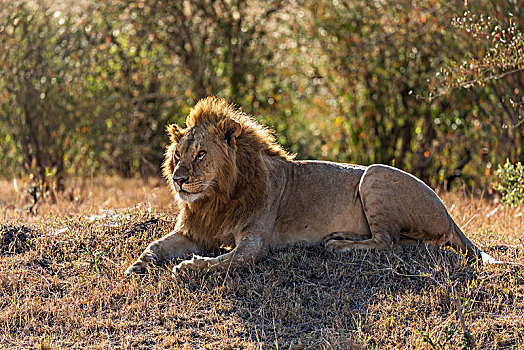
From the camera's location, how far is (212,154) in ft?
18.0

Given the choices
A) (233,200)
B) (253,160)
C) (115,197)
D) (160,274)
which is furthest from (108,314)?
(115,197)

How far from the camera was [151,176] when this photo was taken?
11234 mm

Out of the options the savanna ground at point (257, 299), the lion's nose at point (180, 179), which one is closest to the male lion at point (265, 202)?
the lion's nose at point (180, 179)

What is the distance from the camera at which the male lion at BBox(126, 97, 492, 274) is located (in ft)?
18.0

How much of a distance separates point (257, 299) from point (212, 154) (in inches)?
Result: 48.7

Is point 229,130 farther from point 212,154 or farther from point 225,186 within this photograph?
point 225,186

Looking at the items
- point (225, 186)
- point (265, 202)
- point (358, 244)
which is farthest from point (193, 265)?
point (358, 244)

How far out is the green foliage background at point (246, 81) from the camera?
32.7ft

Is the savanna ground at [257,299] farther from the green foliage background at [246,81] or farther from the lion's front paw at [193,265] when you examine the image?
the green foliage background at [246,81]

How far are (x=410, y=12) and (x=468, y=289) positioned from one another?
19.9ft

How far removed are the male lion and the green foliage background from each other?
14.1ft

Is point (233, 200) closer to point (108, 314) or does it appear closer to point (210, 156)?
point (210, 156)

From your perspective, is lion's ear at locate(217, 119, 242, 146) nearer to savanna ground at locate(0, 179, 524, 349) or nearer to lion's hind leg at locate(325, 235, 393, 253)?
savanna ground at locate(0, 179, 524, 349)

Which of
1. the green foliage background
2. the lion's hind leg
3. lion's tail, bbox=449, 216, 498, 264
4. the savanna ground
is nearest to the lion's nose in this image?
the savanna ground
